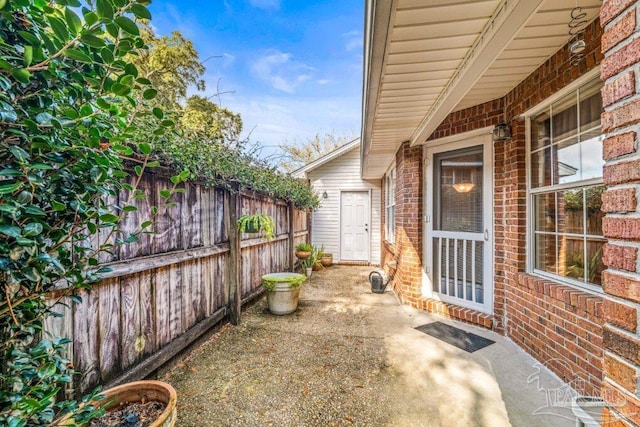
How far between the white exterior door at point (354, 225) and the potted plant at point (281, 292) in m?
4.45

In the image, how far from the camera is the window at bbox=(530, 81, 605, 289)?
6.79ft

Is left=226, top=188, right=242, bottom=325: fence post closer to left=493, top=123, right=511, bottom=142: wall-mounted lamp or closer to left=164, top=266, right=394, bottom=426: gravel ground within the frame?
left=164, top=266, right=394, bottom=426: gravel ground

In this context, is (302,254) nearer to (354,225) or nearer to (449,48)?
(354,225)

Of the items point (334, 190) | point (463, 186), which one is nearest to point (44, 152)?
point (463, 186)

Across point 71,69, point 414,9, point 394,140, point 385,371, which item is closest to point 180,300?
point 385,371

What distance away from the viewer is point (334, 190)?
8.27m

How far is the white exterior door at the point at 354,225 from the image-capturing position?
8.16 m

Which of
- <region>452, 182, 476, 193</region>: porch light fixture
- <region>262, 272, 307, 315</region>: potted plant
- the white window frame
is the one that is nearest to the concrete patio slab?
<region>262, 272, 307, 315</region>: potted plant

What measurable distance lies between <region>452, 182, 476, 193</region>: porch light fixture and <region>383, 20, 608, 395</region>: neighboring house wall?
364 mm

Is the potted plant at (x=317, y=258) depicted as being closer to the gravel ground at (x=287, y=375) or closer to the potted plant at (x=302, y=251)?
the potted plant at (x=302, y=251)

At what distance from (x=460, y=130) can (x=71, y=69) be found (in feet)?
11.8

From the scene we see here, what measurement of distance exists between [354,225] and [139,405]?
6.99m

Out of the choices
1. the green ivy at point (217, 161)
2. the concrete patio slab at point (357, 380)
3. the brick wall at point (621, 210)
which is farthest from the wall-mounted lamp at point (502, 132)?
the green ivy at point (217, 161)

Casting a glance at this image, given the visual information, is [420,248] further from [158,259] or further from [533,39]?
[158,259]
